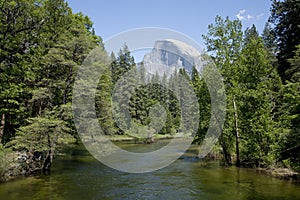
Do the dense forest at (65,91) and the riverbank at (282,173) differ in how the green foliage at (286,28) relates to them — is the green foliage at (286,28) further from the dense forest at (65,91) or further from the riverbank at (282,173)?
the riverbank at (282,173)

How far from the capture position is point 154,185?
46.0 feet

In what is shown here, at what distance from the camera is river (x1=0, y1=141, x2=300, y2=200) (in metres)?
12.0

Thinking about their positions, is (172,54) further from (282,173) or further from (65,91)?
(282,173)

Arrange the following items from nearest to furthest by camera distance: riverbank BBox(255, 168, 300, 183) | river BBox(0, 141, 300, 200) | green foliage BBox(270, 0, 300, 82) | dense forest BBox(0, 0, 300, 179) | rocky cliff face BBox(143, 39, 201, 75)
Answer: river BBox(0, 141, 300, 200), riverbank BBox(255, 168, 300, 183), dense forest BBox(0, 0, 300, 179), rocky cliff face BBox(143, 39, 201, 75), green foliage BBox(270, 0, 300, 82)

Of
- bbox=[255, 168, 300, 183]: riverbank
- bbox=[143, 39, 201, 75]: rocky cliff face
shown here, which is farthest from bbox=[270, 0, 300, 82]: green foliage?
bbox=[255, 168, 300, 183]: riverbank

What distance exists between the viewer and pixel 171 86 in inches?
2906

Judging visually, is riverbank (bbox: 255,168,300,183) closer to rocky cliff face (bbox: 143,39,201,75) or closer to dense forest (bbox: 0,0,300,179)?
dense forest (bbox: 0,0,300,179)

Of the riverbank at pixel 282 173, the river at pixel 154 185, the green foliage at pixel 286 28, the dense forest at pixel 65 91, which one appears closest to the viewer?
the river at pixel 154 185

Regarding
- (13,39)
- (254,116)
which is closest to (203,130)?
(254,116)

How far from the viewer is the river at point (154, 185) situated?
1199 cm

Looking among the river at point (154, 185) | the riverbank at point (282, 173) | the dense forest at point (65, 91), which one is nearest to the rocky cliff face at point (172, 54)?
the dense forest at point (65, 91)

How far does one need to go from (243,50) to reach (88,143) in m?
15.0

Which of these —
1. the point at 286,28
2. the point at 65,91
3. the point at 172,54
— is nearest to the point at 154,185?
the point at 65,91

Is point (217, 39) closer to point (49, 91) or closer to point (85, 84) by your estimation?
point (85, 84)
